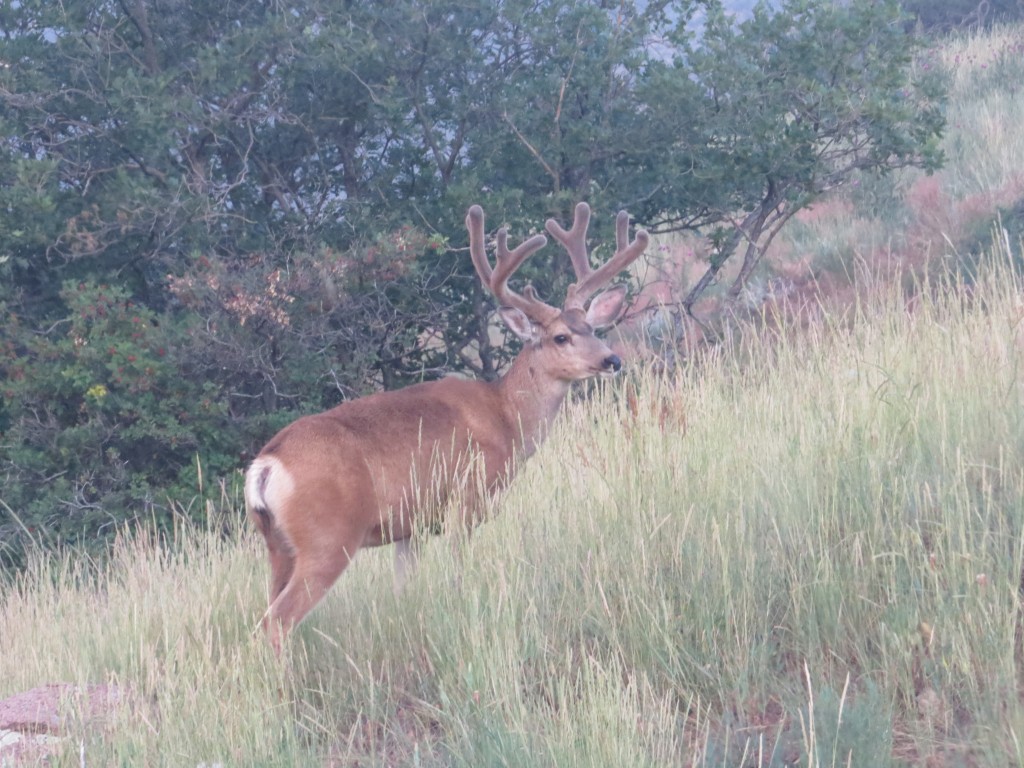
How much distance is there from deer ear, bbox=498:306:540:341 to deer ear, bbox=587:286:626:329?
1.79 feet

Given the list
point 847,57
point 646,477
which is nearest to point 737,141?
point 847,57

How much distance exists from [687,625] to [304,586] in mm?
2054

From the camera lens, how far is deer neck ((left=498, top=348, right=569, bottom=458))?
734cm

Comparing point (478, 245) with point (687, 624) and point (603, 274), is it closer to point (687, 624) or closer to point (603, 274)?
point (603, 274)

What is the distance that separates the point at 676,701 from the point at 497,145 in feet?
26.9

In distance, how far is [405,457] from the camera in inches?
246

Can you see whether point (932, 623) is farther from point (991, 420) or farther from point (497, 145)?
point (497, 145)

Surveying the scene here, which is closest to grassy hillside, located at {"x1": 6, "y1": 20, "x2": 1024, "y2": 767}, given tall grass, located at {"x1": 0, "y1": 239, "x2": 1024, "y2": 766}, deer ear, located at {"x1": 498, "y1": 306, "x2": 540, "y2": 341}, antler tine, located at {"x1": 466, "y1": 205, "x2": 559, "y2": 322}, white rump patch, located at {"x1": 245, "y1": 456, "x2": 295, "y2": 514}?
tall grass, located at {"x1": 0, "y1": 239, "x2": 1024, "y2": 766}

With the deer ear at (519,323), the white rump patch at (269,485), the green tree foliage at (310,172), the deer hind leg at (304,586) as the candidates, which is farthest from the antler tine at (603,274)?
the green tree foliage at (310,172)

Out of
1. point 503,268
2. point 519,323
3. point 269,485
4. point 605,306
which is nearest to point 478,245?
point 503,268

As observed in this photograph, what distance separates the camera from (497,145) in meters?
11.6

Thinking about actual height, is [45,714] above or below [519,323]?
below

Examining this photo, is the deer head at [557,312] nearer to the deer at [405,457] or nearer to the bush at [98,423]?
the deer at [405,457]

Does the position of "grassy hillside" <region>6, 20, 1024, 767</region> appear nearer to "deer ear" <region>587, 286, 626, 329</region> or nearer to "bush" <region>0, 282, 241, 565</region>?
"deer ear" <region>587, 286, 626, 329</region>
